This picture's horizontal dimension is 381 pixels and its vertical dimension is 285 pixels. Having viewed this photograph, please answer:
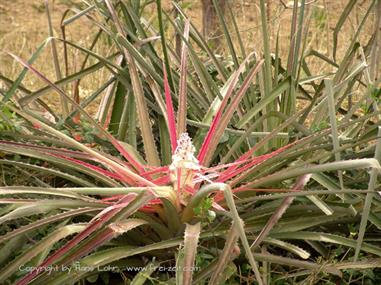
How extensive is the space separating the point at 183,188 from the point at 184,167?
3.5 inches

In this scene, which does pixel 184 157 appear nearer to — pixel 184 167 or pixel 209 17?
pixel 184 167

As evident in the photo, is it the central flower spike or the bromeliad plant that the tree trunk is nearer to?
the bromeliad plant

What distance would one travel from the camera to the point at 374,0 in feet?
8.47

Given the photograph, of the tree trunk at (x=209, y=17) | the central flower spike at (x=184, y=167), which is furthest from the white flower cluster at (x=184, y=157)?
the tree trunk at (x=209, y=17)

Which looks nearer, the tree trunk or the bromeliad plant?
the bromeliad plant

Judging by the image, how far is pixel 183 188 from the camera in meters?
2.07

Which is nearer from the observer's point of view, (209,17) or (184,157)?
(184,157)

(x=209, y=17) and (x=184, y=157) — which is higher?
(x=184, y=157)

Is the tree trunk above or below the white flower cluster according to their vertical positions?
below

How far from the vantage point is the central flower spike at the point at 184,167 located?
1.99 metres

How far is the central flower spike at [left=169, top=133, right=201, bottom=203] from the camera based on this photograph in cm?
199

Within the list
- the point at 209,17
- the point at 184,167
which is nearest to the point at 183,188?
the point at 184,167

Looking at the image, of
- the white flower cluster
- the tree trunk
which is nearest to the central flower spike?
the white flower cluster

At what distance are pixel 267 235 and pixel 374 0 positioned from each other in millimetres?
881
